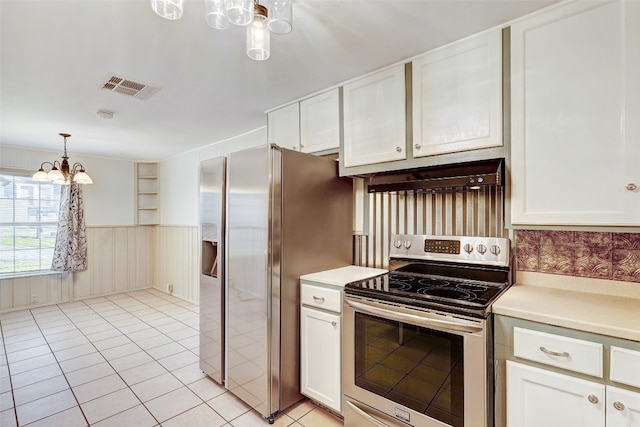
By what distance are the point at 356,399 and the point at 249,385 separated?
0.78 meters

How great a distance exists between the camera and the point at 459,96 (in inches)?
69.2

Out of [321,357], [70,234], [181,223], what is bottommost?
[321,357]

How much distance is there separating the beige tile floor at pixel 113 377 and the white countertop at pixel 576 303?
1.40m

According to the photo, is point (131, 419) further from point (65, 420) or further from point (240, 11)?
point (240, 11)

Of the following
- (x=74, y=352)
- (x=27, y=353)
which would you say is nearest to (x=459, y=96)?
(x=74, y=352)

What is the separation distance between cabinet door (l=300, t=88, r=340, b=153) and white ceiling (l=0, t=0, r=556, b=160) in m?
0.11

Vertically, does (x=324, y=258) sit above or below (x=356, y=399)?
above

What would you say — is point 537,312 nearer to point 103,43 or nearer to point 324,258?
point 324,258

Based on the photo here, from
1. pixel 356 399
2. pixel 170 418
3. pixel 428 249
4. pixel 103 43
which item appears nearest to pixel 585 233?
pixel 428 249

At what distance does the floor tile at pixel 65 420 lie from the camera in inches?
78.7

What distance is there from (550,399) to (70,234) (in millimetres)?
5972

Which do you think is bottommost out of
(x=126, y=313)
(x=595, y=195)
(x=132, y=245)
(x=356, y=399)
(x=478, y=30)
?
(x=126, y=313)

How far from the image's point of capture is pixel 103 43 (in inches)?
71.3

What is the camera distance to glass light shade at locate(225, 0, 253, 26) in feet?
3.72
